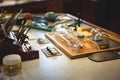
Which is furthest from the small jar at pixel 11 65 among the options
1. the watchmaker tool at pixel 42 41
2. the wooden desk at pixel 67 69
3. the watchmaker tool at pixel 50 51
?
the watchmaker tool at pixel 42 41

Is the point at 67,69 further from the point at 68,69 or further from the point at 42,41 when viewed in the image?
the point at 42,41

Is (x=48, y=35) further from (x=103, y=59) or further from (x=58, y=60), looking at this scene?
(x=103, y=59)

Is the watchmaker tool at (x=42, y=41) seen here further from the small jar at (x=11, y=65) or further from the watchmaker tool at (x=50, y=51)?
the small jar at (x=11, y=65)

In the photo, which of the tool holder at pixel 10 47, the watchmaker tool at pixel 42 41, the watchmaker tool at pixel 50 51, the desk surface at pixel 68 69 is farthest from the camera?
the watchmaker tool at pixel 42 41

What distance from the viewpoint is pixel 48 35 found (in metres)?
1.53

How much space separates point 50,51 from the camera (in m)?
1.27

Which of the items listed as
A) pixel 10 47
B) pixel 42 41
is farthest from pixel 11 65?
pixel 42 41

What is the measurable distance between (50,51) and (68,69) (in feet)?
0.80

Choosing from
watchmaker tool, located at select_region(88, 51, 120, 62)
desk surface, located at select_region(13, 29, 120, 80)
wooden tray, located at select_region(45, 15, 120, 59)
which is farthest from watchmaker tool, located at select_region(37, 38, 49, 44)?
watchmaker tool, located at select_region(88, 51, 120, 62)

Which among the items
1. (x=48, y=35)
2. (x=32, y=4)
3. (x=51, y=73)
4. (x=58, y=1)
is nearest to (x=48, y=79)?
(x=51, y=73)

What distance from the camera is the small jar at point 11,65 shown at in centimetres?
100

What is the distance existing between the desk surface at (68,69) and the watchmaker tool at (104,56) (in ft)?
0.08

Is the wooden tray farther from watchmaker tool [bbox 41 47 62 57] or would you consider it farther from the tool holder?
the tool holder

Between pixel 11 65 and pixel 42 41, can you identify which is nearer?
pixel 11 65
